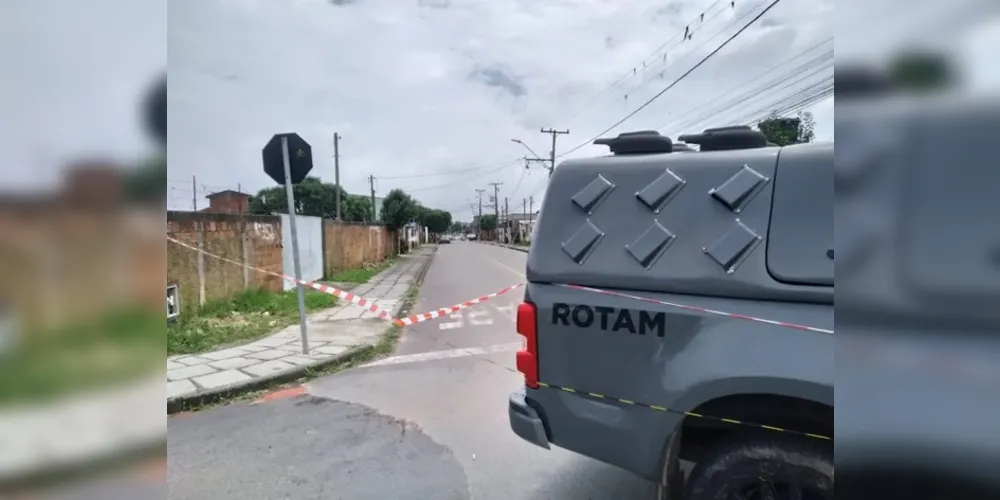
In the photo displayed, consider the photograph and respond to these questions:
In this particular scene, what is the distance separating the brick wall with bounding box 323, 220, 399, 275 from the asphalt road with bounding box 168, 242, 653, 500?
10539 millimetres

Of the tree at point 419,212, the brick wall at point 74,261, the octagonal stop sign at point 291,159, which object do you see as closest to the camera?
the brick wall at point 74,261

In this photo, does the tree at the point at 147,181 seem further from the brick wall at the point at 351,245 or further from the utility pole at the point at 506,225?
the utility pole at the point at 506,225

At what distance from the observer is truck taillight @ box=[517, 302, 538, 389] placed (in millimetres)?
2381

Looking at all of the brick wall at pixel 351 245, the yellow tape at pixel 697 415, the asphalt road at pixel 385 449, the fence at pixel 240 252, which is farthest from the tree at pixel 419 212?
the yellow tape at pixel 697 415

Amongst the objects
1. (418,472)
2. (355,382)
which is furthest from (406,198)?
(418,472)

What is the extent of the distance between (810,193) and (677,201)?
505mm

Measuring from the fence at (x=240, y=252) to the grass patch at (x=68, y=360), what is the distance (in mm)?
3886

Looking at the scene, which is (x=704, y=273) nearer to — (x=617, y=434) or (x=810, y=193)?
(x=810, y=193)

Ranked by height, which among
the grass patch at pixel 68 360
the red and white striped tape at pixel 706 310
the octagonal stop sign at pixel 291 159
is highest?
the octagonal stop sign at pixel 291 159

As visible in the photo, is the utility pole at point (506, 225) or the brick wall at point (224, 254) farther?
the utility pole at point (506, 225)

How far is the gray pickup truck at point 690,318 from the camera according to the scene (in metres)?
1.81

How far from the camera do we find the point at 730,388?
1853 mm

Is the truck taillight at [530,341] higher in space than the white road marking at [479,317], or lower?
higher

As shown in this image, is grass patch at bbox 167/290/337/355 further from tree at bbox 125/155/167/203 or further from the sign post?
tree at bbox 125/155/167/203
